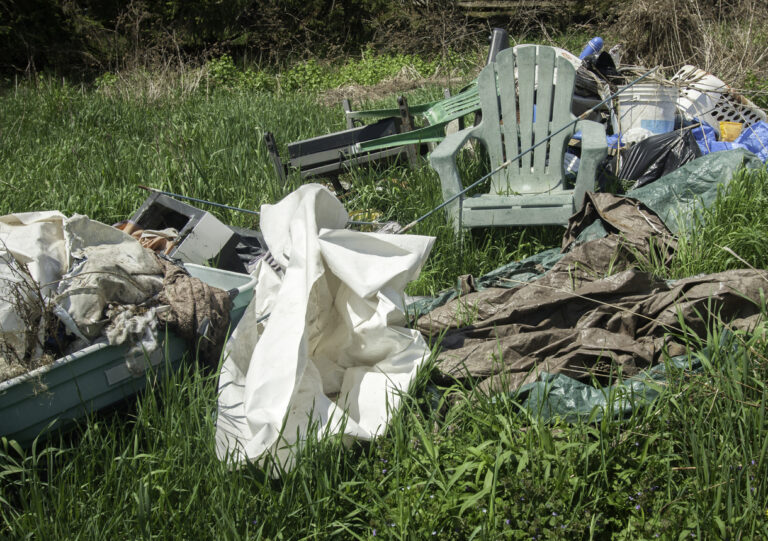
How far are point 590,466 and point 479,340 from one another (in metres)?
0.88

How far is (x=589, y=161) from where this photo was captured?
12.3 feet

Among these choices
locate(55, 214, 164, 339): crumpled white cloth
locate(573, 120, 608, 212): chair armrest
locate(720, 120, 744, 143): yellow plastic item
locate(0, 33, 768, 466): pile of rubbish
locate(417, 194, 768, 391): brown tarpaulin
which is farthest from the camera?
locate(720, 120, 744, 143): yellow plastic item

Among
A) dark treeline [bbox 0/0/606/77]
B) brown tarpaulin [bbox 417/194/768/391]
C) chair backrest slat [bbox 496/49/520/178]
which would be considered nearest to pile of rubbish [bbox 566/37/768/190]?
chair backrest slat [bbox 496/49/520/178]

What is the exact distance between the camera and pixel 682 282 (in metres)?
2.81

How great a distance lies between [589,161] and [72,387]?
2916mm

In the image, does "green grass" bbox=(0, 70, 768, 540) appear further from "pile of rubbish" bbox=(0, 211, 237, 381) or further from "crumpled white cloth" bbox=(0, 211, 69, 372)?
"crumpled white cloth" bbox=(0, 211, 69, 372)

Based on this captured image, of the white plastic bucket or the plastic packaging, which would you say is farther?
the plastic packaging

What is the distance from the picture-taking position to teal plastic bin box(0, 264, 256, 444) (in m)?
2.21

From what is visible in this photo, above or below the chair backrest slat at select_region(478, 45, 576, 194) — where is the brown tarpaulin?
below

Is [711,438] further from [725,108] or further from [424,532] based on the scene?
[725,108]

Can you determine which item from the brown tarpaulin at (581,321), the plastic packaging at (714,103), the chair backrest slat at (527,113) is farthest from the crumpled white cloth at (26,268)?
the plastic packaging at (714,103)

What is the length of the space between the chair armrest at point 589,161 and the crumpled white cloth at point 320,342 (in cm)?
161

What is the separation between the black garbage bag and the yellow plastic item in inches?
25.0

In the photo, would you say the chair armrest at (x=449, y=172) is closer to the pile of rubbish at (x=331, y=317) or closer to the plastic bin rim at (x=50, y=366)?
the pile of rubbish at (x=331, y=317)
